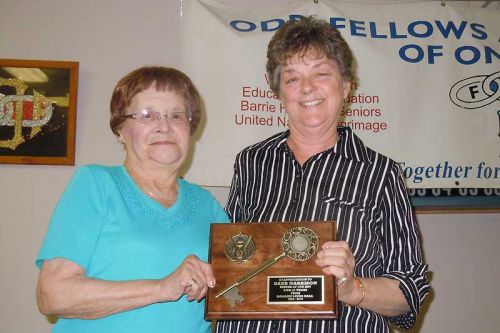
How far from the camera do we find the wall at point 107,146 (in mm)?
2688

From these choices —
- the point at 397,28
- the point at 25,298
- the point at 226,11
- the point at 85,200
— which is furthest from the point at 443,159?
the point at 25,298

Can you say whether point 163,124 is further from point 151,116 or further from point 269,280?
point 269,280

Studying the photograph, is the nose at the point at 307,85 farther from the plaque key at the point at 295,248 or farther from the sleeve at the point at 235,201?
the plaque key at the point at 295,248

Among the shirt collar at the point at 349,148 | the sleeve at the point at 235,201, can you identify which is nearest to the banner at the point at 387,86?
the sleeve at the point at 235,201

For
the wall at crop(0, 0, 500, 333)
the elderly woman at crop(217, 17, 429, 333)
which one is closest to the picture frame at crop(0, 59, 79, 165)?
the wall at crop(0, 0, 500, 333)

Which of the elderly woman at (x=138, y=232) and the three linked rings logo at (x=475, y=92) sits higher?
the three linked rings logo at (x=475, y=92)

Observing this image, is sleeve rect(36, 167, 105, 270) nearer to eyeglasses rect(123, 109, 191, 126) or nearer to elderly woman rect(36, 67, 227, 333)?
elderly woman rect(36, 67, 227, 333)

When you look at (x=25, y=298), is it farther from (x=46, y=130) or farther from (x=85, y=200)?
(x=85, y=200)

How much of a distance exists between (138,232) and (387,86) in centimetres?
183

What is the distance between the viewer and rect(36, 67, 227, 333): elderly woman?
1.24 m

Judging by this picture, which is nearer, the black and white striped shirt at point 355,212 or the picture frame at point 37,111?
the black and white striped shirt at point 355,212

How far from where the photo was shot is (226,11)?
2740 mm

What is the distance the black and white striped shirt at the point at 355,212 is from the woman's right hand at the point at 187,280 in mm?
278

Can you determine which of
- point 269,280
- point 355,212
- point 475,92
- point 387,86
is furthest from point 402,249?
point 475,92
